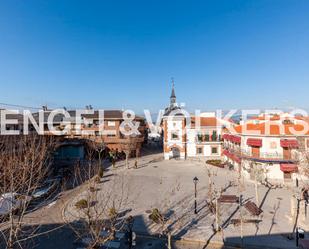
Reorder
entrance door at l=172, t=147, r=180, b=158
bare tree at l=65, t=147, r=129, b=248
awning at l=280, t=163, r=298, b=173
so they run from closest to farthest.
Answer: bare tree at l=65, t=147, r=129, b=248 → awning at l=280, t=163, r=298, b=173 → entrance door at l=172, t=147, r=180, b=158

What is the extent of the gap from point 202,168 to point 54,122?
101 ft

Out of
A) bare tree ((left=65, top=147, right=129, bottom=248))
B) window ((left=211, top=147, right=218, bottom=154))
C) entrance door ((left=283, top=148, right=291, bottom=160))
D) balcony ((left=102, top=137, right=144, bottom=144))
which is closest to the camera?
bare tree ((left=65, top=147, right=129, bottom=248))

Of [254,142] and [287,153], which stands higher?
[254,142]

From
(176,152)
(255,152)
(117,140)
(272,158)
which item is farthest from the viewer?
(176,152)

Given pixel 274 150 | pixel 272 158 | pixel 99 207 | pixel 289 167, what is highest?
pixel 274 150

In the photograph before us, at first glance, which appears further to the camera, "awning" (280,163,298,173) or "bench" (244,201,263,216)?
"awning" (280,163,298,173)

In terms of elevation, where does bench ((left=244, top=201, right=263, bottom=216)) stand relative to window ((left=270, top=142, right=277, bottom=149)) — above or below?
below

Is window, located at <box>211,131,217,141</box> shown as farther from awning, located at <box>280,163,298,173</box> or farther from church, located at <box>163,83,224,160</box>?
awning, located at <box>280,163,298,173</box>

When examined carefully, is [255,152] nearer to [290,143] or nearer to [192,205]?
[290,143]

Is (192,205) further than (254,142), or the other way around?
(254,142)

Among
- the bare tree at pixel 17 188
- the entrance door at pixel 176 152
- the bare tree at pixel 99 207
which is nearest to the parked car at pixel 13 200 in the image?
the bare tree at pixel 17 188

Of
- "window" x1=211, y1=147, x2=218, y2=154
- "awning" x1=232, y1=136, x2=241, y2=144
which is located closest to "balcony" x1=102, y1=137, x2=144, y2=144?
"window" x1=211, y1=147, x2=218, y2=154

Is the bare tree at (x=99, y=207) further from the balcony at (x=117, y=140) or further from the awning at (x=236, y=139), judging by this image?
the awning at (x=236, y=139)

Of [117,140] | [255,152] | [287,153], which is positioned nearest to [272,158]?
[287,153]
